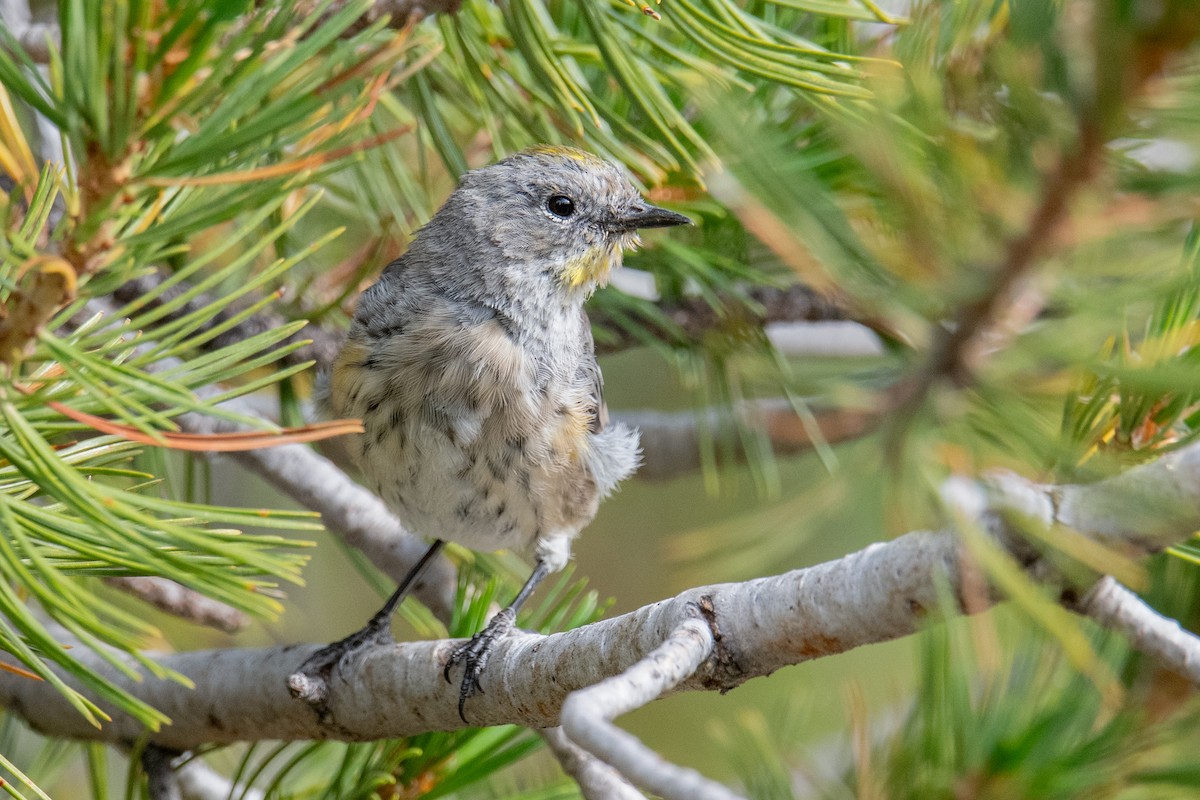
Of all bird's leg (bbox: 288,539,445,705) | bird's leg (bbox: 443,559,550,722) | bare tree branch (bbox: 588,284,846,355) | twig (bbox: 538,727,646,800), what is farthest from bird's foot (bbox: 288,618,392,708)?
bare tree branch (bbox: 588,284,846,355)

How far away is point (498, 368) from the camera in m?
2.63

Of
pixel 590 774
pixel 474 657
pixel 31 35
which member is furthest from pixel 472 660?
pixel 31 35

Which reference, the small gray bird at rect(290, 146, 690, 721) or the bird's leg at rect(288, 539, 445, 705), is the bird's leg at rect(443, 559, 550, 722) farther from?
the bird's leg at rect(288, 539, 445, 705)

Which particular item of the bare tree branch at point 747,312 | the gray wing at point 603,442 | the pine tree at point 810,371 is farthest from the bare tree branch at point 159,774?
the bare tree branch at point 747,312

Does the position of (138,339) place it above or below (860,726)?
above

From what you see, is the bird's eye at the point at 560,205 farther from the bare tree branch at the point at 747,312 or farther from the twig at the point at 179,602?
the twig at the point at 179,602

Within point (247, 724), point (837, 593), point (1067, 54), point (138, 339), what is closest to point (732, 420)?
point (247, 724)

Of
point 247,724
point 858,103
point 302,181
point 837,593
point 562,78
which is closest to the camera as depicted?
point 302,181

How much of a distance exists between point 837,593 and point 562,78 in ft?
3.70

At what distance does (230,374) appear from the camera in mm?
1456

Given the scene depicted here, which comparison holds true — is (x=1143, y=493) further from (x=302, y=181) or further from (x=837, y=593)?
(x=302, y=181)

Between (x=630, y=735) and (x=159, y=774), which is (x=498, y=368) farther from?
(x=630, y=735)

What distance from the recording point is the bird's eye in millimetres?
2900

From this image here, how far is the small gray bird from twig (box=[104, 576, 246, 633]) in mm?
378
